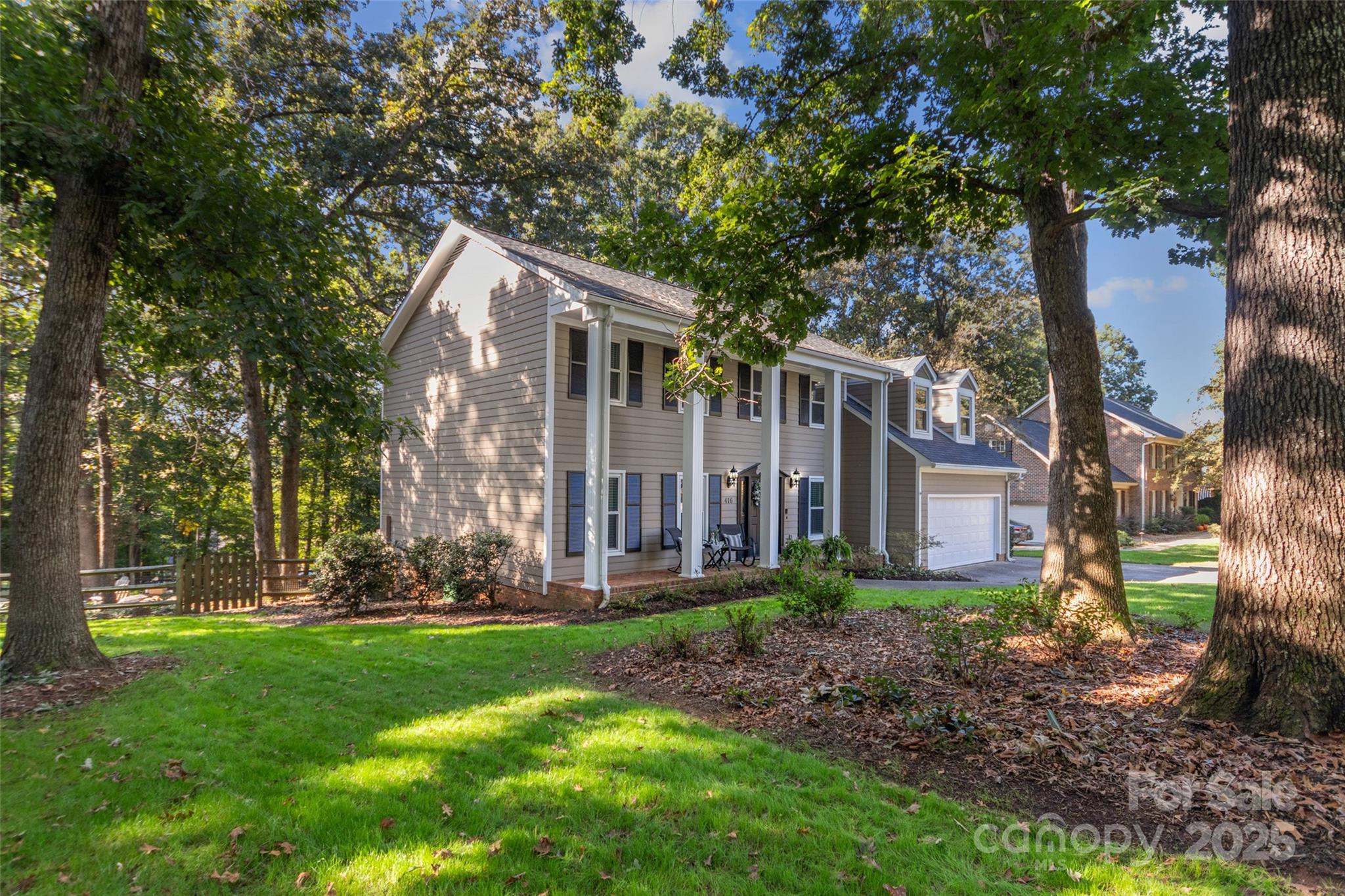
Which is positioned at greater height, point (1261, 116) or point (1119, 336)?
point (1119, 336)

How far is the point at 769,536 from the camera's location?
44.7 feet

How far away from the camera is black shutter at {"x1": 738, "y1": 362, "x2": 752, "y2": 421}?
14.9 metres

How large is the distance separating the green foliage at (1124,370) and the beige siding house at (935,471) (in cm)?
4333

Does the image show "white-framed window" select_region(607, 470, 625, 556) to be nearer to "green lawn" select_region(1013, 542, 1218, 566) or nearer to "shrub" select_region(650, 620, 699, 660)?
"shrub" select_region(650, 620, 699, 660)

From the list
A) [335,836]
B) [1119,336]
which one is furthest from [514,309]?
[1119,336]

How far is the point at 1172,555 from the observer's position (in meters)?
21.7

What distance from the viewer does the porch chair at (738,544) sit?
13695 mm

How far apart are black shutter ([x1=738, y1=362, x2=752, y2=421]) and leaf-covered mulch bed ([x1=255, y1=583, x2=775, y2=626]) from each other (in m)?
4.56

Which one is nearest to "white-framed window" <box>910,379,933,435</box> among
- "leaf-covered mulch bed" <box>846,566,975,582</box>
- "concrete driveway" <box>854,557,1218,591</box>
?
"concrete driveway" <box>854,557,1218,591</box>

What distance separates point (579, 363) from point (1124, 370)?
197ft

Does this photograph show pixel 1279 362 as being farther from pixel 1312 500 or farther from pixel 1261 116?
pixel 1261 116

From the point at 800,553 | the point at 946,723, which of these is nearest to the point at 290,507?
the point at 800,553

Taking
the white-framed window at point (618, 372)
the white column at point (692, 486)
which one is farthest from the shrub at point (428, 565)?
the white column at point (692, 486)

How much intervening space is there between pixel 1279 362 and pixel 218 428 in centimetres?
Answer: 2139
